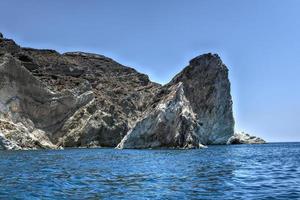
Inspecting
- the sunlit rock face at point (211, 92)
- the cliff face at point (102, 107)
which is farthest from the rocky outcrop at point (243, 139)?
the cliff face at point (102, 107)

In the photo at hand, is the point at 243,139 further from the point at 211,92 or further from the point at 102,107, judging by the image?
the point at 102,107

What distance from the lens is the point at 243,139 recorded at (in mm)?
153625

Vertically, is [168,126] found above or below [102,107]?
below

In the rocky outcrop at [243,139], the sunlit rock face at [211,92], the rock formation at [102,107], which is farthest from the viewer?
the rocky outcrop at [243,139]

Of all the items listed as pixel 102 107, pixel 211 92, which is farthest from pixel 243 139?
pixel 102 107

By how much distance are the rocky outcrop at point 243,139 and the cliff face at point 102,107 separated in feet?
10.5

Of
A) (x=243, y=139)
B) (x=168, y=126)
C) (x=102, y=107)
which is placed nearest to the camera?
(x=168, y=126)

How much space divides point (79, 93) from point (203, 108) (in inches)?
1485

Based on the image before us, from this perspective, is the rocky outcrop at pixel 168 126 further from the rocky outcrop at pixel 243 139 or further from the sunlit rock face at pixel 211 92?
the rocky outcrop at pixel 243 139

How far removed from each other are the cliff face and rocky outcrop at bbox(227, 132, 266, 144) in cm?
319

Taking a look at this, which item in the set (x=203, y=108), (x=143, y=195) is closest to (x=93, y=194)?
(x=143, y=195)

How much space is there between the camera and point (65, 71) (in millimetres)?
148000

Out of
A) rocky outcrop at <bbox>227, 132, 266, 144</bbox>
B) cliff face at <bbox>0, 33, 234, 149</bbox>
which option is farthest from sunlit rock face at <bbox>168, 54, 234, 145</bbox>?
rocky outcrop at <bbox>227, 132, 266, 144</bbox>

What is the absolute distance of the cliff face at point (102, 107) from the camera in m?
85.8
